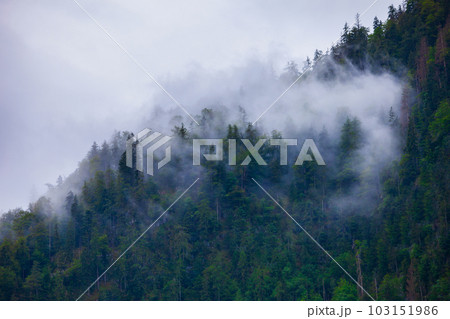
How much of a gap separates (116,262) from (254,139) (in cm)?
1954
